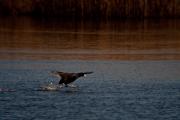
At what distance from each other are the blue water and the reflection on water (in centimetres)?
333

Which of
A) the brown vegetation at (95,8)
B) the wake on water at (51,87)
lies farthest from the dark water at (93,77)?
the brown vegetation at (95,8)

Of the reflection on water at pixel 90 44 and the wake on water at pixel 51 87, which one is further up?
the wake on water at pixel 51 87

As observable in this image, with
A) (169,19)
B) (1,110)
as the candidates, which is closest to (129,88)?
(1,110)

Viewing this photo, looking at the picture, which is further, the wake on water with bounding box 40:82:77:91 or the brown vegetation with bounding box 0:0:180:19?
the brown vegetation with bounding box 0:0:180:19

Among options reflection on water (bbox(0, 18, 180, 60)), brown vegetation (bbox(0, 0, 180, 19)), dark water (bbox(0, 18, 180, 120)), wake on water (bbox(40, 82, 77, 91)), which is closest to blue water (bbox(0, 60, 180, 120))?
dark water (bbox(0, 18, 180, 120))

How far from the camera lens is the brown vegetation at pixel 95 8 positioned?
255 feet

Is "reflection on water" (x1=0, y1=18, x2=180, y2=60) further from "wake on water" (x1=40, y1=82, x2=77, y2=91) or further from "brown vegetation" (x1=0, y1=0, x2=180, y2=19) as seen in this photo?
"brown vegetation" (x1=0, y1=0, x2=180, y2=19)

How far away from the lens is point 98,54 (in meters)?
39.5

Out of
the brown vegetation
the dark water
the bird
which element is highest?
the bird

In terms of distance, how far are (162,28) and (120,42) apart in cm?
1725

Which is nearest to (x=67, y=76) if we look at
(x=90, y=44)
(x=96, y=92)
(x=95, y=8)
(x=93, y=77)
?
(x=96, y=92)

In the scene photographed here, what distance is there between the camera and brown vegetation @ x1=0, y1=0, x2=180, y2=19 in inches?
3063

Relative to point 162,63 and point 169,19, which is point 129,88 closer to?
point 162,63

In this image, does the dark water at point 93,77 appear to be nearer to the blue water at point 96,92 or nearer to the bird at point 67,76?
the blue water at point 96,92
